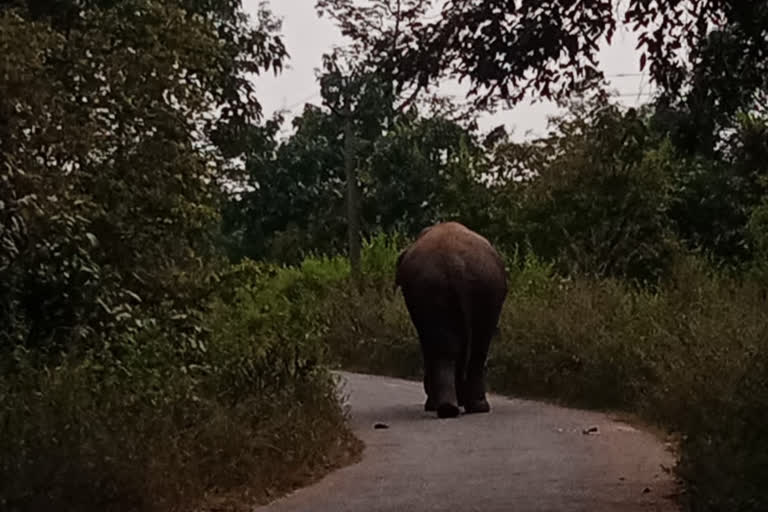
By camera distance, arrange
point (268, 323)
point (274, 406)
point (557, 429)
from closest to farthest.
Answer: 1. point (274, 406)
2. point (557, 429)
3. point (268, 323)

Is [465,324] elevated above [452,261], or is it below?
below

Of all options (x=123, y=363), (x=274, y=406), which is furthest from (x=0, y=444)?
(x=274, y=406)

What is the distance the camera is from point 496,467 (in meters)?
12.5

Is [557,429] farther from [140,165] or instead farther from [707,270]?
[707,270]

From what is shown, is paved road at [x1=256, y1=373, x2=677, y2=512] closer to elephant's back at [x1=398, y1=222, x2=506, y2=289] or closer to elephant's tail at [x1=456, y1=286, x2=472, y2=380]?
elephant's tail at [x1=456, y1=286, x2=472, y2=380]

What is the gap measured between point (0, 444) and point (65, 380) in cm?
103

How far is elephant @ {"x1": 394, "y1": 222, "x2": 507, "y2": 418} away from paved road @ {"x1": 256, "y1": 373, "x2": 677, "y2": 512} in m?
0.43

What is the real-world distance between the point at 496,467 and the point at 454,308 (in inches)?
203

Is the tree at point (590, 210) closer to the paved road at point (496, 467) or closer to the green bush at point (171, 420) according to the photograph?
the paved road at point (496, 467)

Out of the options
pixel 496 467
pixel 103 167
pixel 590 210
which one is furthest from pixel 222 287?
pixel 590 210

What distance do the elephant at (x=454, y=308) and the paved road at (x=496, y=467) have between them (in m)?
0.43

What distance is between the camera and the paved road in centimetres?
1069

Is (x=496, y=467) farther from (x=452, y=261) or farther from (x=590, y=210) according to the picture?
(x=590, y=210)

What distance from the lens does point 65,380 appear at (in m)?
10.1
